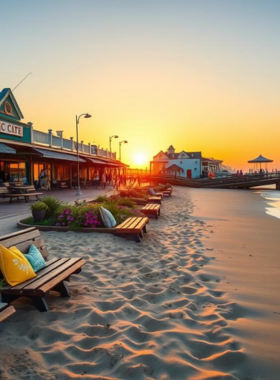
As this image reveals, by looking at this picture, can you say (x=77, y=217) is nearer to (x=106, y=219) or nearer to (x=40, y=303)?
(x=106, y=219)

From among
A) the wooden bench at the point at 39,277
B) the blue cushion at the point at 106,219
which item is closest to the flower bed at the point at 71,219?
the blue cushion at the point at 106,219

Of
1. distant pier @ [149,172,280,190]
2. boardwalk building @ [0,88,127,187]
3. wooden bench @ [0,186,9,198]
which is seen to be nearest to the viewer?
wooden bench @ [0,186,9,198]

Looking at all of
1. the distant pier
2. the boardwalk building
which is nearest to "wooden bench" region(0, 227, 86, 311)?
the boardwalk building

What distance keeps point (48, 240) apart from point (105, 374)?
15.7ft

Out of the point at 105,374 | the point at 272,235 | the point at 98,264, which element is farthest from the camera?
the point at 272,235

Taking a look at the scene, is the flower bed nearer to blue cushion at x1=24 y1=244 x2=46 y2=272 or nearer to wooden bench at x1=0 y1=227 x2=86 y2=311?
wooden bench at x1=0 y1=227 x2=86 y2=311

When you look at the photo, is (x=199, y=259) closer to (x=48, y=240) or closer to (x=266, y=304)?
(x=266, y=304)

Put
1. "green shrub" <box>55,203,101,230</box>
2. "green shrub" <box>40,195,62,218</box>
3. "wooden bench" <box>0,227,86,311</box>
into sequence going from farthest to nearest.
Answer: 1. "green shrub" <box>40,195,62,218</box>
2. "green shrub" <box>55,203,101,230</box>
3. "wooden bench" <box>0,227,86,311</box>

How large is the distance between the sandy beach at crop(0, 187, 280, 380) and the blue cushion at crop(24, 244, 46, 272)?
43cm

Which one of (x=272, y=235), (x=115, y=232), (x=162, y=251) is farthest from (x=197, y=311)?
(x=272, y=235)

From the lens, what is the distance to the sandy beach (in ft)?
8.29

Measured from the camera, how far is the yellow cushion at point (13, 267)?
3.30m

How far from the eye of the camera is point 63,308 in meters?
3.56

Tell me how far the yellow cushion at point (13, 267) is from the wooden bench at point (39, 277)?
7 centimetres
